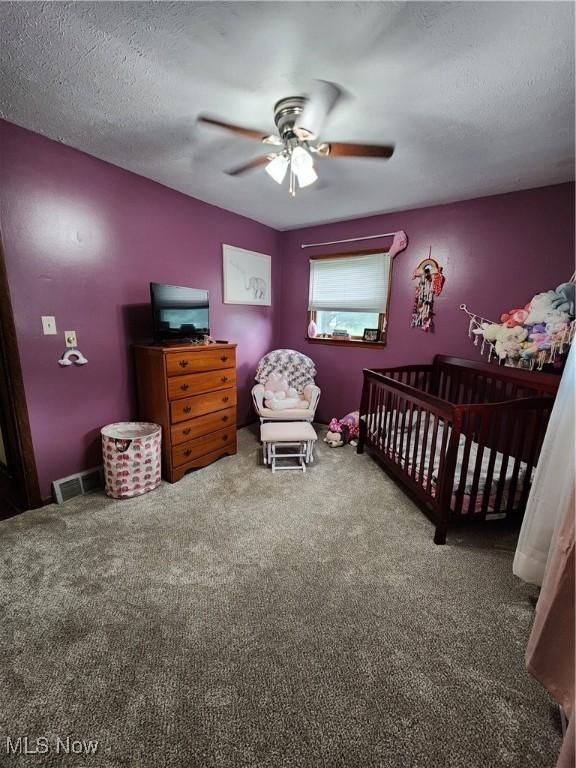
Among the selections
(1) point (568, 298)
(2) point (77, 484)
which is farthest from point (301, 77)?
(2) point (77, 484)

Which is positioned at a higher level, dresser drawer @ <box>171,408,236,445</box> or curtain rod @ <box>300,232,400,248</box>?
curtain rod @ <box>300,232,400,248</box>

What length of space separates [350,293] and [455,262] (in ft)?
3.46

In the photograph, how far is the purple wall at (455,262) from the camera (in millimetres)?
2375

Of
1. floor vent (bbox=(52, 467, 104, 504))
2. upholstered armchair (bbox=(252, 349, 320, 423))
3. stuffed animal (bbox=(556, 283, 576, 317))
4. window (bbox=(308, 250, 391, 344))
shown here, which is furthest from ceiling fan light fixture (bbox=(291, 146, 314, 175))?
floor vent (bbox=(52, 467, 104, 504))

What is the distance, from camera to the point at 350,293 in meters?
3.47

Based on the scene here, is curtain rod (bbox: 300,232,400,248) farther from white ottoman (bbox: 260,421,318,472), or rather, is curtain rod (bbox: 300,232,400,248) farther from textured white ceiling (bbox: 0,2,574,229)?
white ottoman (bbox: 260,421,318,472)

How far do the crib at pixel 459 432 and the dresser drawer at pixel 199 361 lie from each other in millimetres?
1286

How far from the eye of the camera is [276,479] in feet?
8.37

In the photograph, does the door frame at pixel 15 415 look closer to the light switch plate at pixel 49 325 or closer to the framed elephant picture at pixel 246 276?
the light switch plate at pixel 49 325

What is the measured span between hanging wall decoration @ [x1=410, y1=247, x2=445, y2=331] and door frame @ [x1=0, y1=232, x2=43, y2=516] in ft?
10.4

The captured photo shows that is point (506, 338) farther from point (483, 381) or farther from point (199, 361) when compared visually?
point (199, 361)

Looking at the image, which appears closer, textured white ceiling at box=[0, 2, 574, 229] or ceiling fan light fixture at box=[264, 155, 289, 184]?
textured white ceiling at box=[0, 2, 574, 229]

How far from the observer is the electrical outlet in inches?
83.8
